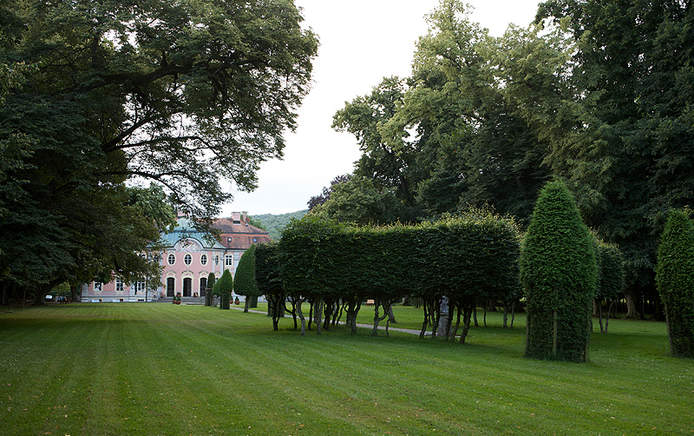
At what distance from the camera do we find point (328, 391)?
7.25 metres

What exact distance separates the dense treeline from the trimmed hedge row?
442 inches

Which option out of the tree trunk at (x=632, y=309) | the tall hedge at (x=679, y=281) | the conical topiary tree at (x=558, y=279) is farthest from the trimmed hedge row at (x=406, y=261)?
the tree trunk at (x=632, y=309)

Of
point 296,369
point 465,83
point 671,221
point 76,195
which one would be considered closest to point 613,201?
point 465,83

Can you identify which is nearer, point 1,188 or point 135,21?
point 1,188

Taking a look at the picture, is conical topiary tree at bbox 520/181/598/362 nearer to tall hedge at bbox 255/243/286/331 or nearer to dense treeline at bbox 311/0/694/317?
tall hedge at bbox 255/243/286/331

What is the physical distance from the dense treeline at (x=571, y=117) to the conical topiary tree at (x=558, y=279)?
12387 millimetres

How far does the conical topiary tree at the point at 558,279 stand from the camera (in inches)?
427

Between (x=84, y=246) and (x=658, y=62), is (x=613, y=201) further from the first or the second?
(x=84, y=246)

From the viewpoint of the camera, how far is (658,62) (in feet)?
81.3

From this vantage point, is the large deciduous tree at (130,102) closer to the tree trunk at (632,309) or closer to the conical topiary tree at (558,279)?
the conical topiary tree at (558,279)

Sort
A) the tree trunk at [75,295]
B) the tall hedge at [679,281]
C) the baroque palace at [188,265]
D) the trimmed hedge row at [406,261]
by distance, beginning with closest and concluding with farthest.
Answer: the tall hedge at [679,281], the trimmed hedge row at [406,261], the tree trunk at [75,295], the baroque palace at [188,265]

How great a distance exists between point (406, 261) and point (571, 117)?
12.7 m

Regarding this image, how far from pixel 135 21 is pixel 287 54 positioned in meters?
4.47

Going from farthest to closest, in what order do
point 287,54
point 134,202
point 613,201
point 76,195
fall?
point 134,202 < point 613,201 < point 76,195 < point 287,54
